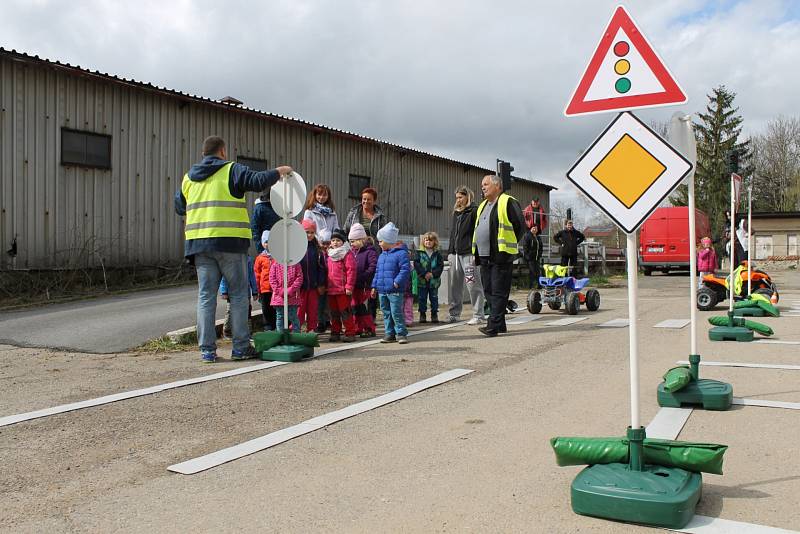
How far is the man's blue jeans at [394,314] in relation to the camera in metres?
9.04

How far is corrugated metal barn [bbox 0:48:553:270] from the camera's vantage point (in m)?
14.4

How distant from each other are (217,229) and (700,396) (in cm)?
494

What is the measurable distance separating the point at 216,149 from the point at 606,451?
5598mm

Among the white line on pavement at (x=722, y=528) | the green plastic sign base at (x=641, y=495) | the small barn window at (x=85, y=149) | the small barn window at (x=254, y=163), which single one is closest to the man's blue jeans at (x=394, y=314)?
the green plastic sign base at (x=641, y=495)

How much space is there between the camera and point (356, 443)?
4.59 m

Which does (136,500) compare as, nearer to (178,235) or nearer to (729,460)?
(729,460)

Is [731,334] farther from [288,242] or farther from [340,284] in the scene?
[288,242]

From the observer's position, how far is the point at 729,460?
164 inches

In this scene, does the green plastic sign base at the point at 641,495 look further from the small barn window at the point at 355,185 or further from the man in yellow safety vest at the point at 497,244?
the small barn window at the point at 355,185

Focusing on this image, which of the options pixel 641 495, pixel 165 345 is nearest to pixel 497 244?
pixel 165 345

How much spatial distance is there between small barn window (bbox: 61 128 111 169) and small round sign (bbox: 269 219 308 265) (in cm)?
923

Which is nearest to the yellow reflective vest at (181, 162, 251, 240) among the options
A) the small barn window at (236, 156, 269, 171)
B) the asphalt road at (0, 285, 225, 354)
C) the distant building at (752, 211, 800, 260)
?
the asphalt road at (0, 285, 225, 354)

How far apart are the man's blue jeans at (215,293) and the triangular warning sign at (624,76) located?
15.8 ft

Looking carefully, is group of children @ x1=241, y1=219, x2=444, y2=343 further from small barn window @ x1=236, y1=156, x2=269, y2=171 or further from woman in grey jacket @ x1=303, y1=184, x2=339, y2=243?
small barn window @ x1=236, y1=156, x2=269, y2=171
